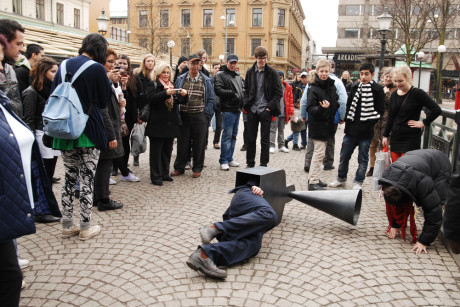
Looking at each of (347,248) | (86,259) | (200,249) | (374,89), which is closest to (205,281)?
(200,249)

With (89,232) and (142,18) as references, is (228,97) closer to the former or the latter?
(89,232)

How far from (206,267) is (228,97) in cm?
512

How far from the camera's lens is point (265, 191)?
15.1 ft

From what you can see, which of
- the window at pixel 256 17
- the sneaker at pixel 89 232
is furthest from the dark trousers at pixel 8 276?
the window at pixel 256 17

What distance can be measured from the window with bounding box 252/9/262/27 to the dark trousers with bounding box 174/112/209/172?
2140 inches

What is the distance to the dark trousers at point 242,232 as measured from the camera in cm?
377

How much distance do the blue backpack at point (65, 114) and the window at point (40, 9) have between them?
34.8 metres

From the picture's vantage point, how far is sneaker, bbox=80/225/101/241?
4.47m

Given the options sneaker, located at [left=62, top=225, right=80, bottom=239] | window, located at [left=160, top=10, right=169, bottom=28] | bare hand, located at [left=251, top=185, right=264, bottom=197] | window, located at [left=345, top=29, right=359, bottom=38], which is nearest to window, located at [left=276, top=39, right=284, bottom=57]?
window, located at [left=160, top=10, right=169, bottom=28]

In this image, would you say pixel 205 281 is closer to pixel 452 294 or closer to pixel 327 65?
pixel 452 294

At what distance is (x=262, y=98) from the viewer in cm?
786

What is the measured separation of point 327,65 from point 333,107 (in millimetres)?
710

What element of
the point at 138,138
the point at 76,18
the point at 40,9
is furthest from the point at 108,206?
the point at 76,18

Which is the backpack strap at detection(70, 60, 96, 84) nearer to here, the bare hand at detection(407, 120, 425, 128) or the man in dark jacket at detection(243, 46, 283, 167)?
the man in dark jacket at detection(243, 46, 283, 167)
